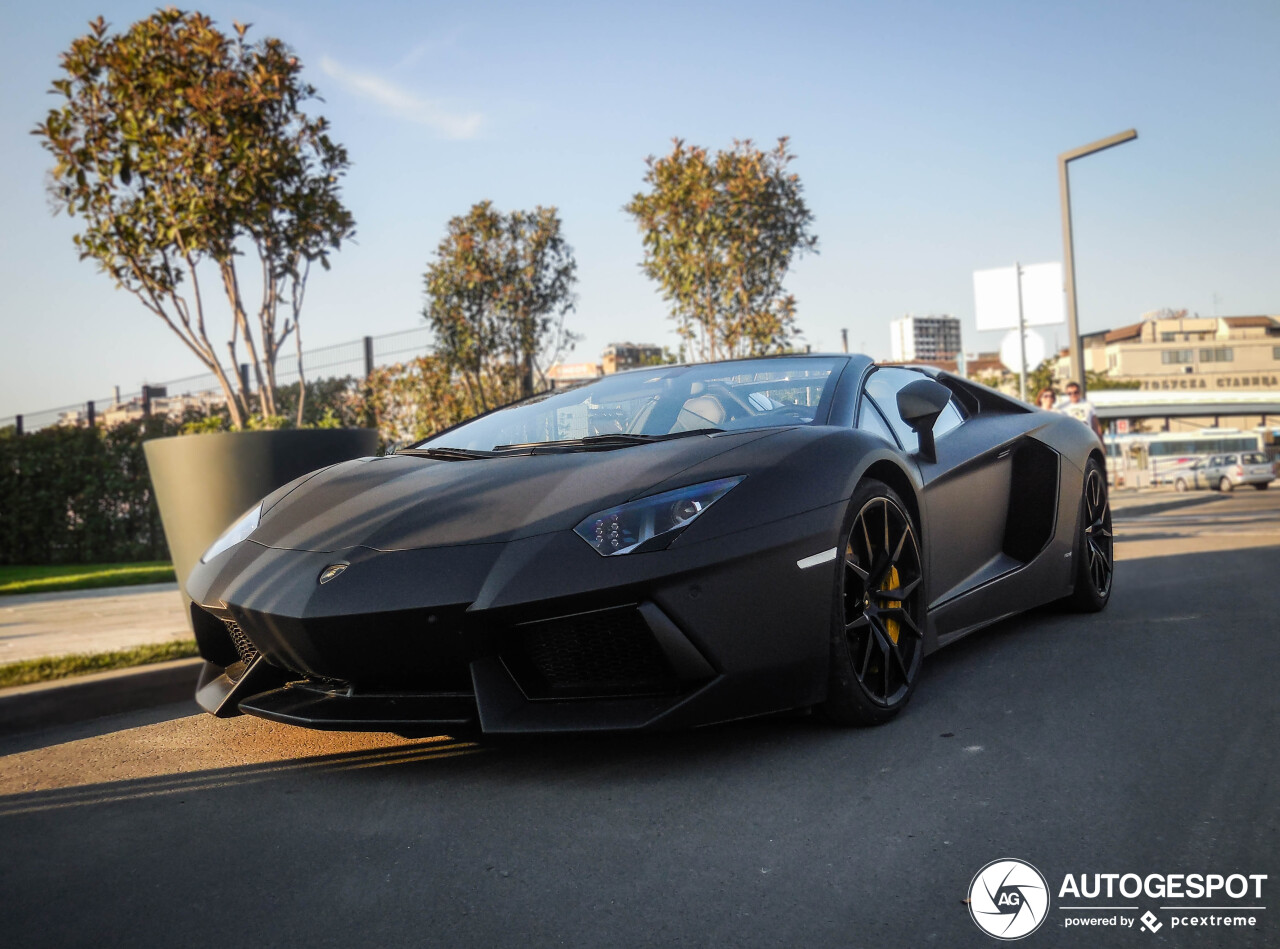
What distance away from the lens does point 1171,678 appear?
375 centimetres

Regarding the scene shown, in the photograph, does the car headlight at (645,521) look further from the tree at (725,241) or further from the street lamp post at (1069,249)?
the street lamp post at (1069,249)

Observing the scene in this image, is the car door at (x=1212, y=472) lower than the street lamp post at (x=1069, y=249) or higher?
lower

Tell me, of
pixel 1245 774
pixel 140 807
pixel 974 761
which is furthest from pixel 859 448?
pixel 140 807

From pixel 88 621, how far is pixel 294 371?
5.49 meters

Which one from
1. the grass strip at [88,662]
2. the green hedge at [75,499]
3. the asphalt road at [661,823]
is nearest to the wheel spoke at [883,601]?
the asphalt road at [661,823]

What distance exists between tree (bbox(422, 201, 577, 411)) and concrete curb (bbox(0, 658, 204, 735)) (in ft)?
29.1

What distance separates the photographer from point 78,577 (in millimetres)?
9570

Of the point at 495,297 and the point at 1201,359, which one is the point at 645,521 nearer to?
the point at 495,297

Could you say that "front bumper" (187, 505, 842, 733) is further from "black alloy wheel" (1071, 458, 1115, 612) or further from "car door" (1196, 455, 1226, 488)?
"car door" (1196, 455, 1226, 488)


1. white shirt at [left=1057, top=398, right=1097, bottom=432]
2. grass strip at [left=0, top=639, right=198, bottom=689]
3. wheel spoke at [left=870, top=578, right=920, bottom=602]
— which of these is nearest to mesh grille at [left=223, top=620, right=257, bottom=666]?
grass strip at [left=0, top=639, right=198, bottom=689]

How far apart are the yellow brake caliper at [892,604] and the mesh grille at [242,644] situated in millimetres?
1888

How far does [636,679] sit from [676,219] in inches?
416

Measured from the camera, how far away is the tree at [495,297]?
13.4 meters

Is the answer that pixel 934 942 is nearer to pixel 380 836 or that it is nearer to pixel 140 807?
pixel 380 836
